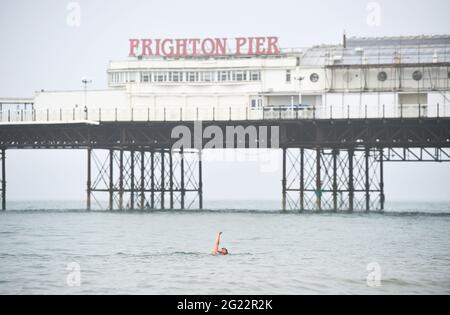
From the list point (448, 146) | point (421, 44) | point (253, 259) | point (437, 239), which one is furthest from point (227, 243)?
point (421, 44)

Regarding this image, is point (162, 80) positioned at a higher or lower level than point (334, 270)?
higher

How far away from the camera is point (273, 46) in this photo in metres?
97.2

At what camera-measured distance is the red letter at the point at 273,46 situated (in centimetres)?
9700

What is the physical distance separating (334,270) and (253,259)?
592cm

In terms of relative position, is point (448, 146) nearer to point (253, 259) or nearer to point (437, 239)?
point (437, 239)

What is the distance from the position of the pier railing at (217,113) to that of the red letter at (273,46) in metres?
5.81

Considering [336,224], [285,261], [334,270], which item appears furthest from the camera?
[336,224]

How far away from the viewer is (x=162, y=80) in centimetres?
9800

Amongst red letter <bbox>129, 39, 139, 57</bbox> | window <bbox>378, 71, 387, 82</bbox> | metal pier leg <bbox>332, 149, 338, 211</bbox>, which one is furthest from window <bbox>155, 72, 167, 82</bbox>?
window <bbox>378, 71, 387, 82</bbox>

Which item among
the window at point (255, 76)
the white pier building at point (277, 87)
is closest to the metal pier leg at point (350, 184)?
the white pier building at point (277, 87)

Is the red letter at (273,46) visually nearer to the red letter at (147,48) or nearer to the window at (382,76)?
the window at (382,76)

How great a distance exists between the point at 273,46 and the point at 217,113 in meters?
8.61

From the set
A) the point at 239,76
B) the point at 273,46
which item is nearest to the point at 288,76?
the point at 273,46

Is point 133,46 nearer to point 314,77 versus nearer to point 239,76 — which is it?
point 239,76
